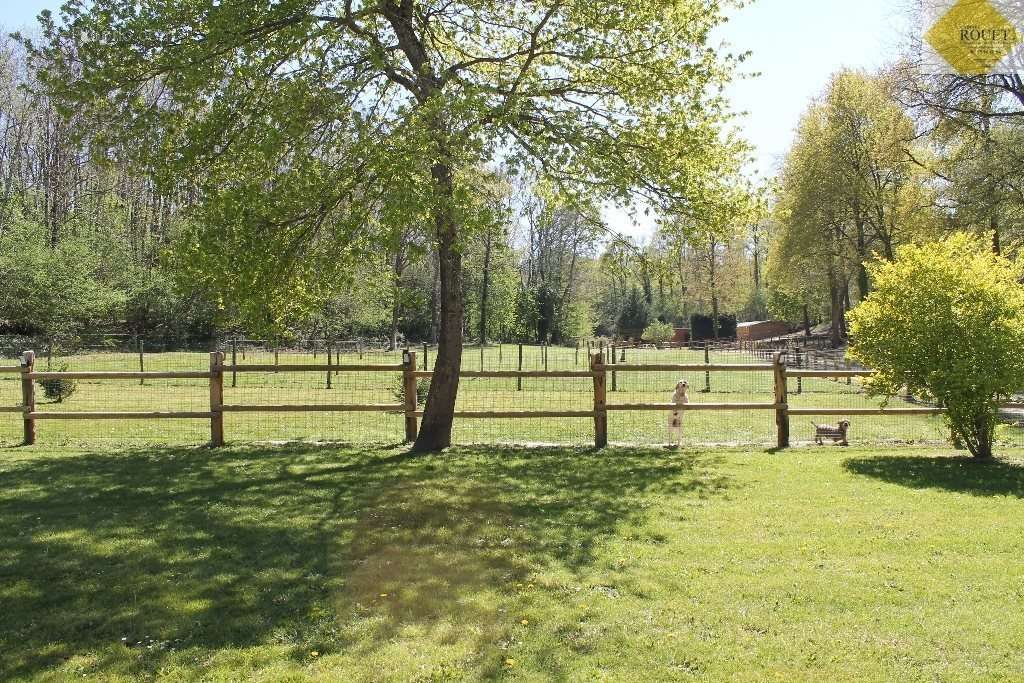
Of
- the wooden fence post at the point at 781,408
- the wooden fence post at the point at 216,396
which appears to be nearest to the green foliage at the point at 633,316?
the wooden fence post at the point at 781,408

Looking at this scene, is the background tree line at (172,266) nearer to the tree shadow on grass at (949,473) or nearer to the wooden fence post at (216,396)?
the wooden fence post at (216,396)

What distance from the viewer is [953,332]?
9.95 m

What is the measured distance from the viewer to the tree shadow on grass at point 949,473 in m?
8.28

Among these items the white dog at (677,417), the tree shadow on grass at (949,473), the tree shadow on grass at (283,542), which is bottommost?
the tree shadow on grass at (949,473)

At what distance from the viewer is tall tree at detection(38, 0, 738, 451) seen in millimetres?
9086

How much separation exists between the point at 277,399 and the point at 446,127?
1235 cm

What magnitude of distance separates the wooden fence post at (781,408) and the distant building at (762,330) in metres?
59.2

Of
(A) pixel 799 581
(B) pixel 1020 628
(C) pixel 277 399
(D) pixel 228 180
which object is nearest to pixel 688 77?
(D) pixel 228 180

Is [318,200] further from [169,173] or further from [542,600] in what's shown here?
[542,600]

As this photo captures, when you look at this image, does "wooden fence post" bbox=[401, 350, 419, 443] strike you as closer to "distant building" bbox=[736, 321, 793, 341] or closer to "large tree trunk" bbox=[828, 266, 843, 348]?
"large tree trunk" bbox=[828, 266, 843, 348]

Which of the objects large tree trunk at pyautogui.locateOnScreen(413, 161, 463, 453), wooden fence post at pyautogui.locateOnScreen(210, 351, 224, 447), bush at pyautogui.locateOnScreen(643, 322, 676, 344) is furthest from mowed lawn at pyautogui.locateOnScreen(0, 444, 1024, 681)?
bush at pyautogui.locateOnScreen(643, 322, 676, 344)

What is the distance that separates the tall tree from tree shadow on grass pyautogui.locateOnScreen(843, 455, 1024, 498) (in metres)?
3.82

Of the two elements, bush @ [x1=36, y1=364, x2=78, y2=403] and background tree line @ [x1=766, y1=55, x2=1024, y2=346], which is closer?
bush @ [x1=36, y1=364, x2=78, y2=403]

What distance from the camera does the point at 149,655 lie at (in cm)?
415
